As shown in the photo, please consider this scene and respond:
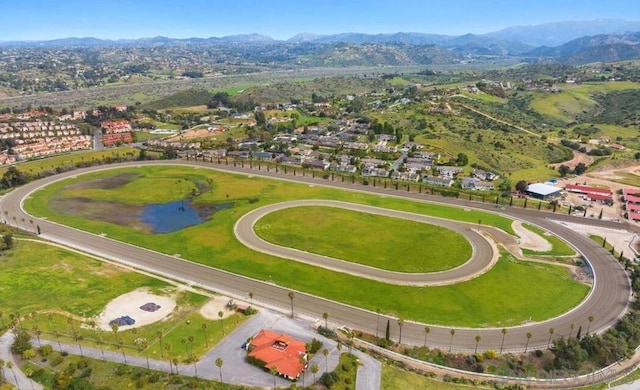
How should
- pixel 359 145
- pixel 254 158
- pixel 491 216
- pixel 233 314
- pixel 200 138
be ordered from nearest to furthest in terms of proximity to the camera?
1. pixel 233 314
2. pixel 491 216
3. pixel 254 158
4. pixel 359 145
5. pixel 200 138

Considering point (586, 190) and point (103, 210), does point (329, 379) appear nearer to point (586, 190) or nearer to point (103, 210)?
point (103, 210)

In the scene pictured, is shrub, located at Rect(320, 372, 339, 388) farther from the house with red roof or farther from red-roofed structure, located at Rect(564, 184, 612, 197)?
red-roofed structure, located at Rect(564, 184, 612, 197)

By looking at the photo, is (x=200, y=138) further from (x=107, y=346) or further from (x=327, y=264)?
(x=107, y=346)

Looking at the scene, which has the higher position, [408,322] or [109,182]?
[109,182]

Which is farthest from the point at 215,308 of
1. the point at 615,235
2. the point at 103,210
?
the point at 615,235

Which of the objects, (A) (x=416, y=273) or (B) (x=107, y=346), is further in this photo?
(A) (x=416, y=273)

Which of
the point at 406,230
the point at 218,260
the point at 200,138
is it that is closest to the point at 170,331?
the point at 218,260

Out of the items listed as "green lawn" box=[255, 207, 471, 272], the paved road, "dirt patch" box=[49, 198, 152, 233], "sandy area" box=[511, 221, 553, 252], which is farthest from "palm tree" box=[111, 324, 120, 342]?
"sandy area" box=[511, 221, 553, 252]

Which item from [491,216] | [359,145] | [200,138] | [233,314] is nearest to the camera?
[233,314]
